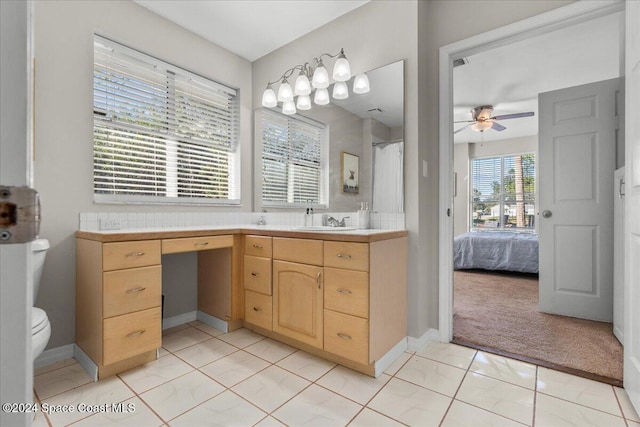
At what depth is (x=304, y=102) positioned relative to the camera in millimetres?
2783

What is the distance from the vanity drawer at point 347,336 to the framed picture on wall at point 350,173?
104cm

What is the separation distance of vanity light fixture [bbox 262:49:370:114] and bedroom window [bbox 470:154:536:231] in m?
5.64

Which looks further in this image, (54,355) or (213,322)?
(213,322)

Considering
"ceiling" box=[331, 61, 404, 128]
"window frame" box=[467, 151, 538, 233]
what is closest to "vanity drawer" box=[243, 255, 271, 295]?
"ceiling" box=[331, 61, 404, 128]

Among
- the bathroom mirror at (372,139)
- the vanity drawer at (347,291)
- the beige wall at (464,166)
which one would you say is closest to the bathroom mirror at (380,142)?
the bathroom mirror at (372,139)

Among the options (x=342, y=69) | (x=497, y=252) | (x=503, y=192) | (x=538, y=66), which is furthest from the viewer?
(x=503, y=192)

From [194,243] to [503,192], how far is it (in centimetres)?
678

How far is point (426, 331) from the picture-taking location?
229 cm

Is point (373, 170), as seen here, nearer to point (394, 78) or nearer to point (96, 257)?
point (394, 78)

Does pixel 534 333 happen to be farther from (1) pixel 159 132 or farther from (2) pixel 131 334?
(1) pixel 159 132

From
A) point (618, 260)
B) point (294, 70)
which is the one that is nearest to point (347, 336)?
point (618, 260)

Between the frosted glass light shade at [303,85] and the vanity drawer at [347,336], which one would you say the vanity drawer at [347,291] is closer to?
the vanity drawer at [347,336]

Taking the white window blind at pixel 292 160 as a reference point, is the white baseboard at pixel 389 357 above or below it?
below

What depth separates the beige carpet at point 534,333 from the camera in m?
1.98
